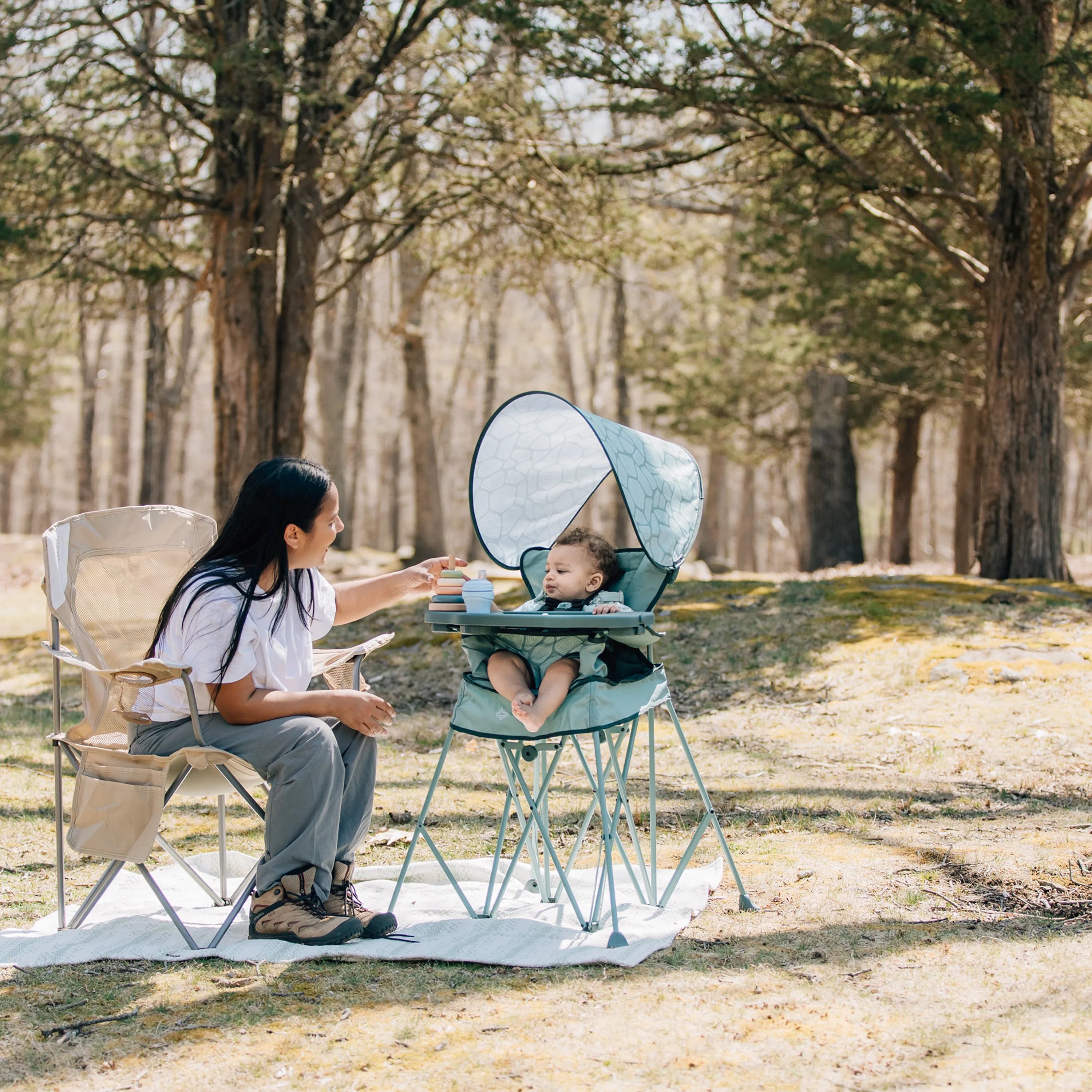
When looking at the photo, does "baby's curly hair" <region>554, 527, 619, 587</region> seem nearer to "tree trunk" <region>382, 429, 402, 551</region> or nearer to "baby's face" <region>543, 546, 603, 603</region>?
"baby's face" <region>543, 546, 603, 603</region>

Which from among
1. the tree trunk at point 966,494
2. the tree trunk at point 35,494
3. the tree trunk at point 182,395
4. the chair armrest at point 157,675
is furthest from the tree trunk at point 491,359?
the chair armrest at point 157,675

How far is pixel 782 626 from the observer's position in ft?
25.5

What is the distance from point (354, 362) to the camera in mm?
23938

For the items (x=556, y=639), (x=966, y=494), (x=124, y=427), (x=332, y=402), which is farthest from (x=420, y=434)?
(x=124, y=427)

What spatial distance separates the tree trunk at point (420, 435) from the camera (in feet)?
44.8

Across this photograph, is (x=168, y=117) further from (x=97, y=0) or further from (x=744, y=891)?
(x=744, y=891)

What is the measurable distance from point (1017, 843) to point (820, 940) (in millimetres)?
1223

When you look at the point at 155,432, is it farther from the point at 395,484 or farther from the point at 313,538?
the point at 313,538

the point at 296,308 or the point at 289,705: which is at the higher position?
the point at 296,308

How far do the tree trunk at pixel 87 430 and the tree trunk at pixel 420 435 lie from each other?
21.3ft

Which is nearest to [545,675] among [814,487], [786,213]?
[786,213]

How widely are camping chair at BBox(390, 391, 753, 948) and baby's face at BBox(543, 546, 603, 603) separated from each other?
97 millimetres

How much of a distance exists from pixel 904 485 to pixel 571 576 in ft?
43.1

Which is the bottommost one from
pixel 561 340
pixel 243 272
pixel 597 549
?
pixel 597 549
